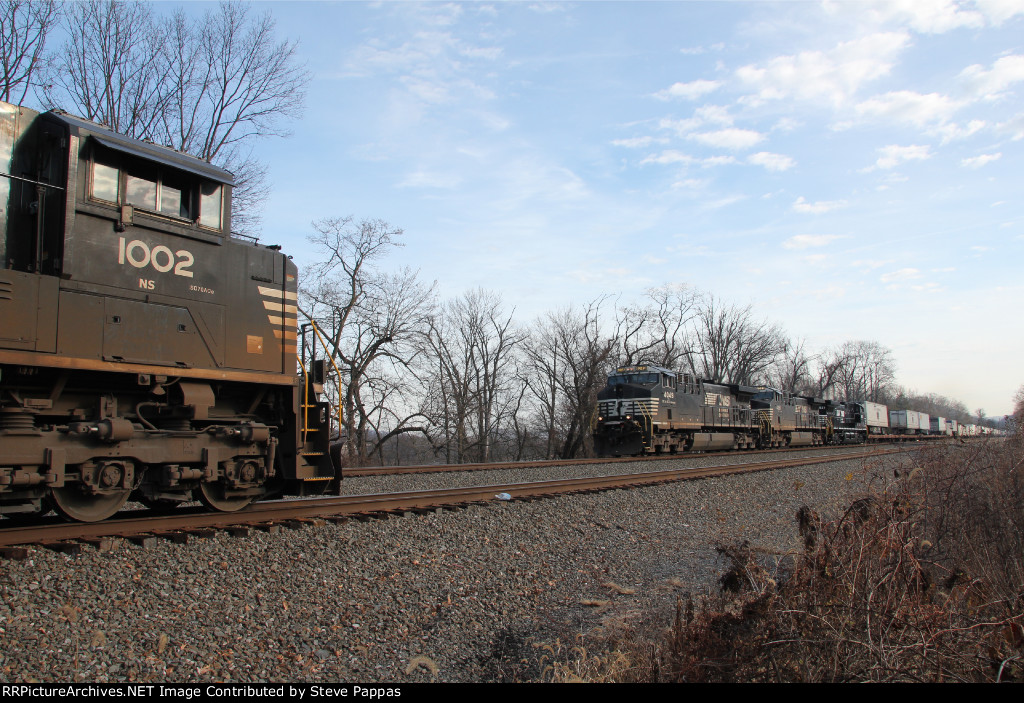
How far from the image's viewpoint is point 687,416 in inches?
984

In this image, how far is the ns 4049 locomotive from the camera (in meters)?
5.69

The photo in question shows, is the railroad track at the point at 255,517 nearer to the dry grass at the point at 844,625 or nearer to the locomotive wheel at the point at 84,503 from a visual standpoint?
the locomotive wheel at the point at 84,503

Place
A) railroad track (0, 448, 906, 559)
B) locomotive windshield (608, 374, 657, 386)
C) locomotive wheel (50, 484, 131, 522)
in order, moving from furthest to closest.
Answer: locomotive windshield (608, 374, 657, 386)
locomotive wheel (50, 484, 131, 522)
railroad track (0, 448, 906, 559)

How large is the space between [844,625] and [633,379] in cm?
2050

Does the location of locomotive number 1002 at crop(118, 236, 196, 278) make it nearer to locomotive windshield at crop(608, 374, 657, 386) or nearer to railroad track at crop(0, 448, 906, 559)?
railroad track at crop(0, 448, 906, 559)

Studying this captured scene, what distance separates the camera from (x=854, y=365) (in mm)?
93688

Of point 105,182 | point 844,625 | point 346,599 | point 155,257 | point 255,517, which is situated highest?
point 105,182

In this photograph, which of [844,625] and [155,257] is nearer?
[844,625]

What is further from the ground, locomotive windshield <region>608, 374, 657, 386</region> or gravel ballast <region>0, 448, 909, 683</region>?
locomotive windshield <region>608, 374, 657, 386</region>

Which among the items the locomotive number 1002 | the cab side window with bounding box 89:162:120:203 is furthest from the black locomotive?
the cab side window with bounding box 89:162:120:203

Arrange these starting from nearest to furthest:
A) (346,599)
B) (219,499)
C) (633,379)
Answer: (346,599), (219,499), (633,379)

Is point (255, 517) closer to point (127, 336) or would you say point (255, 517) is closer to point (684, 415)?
point (127, 336)

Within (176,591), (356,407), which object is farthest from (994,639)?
(356,407)

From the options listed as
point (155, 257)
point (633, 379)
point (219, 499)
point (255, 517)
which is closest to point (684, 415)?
point (633, 379)
